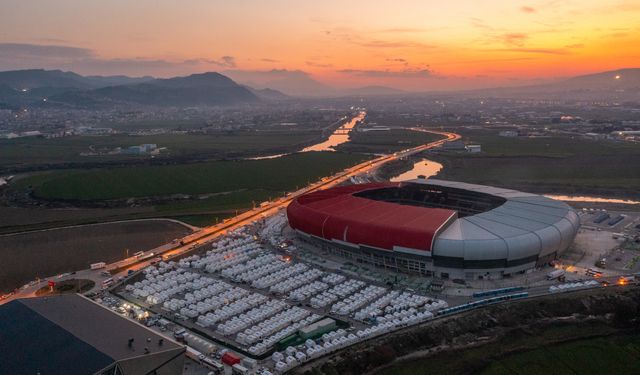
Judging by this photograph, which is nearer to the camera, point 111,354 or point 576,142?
point 111,354

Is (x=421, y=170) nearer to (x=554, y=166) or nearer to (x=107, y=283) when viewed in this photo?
(x=554, y=166)

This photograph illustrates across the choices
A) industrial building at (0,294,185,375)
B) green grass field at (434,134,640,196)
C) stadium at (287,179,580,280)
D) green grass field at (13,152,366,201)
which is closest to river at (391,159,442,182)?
green grass field at (434,134,640,196)

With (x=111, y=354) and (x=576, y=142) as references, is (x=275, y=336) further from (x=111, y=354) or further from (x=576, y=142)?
(x=576, y=142)

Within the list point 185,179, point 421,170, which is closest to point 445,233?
point 421,170

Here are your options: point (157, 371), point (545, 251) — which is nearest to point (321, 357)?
point (157, 371)

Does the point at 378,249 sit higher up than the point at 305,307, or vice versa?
the point at 378,249

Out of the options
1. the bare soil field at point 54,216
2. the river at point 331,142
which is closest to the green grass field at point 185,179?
the bare soil field at point 54,216

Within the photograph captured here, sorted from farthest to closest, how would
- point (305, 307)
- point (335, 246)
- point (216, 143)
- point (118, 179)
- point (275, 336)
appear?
Answer: point (216, 143), point (118, 179), point (335, 246), point (305, 307), point (275, 336)
